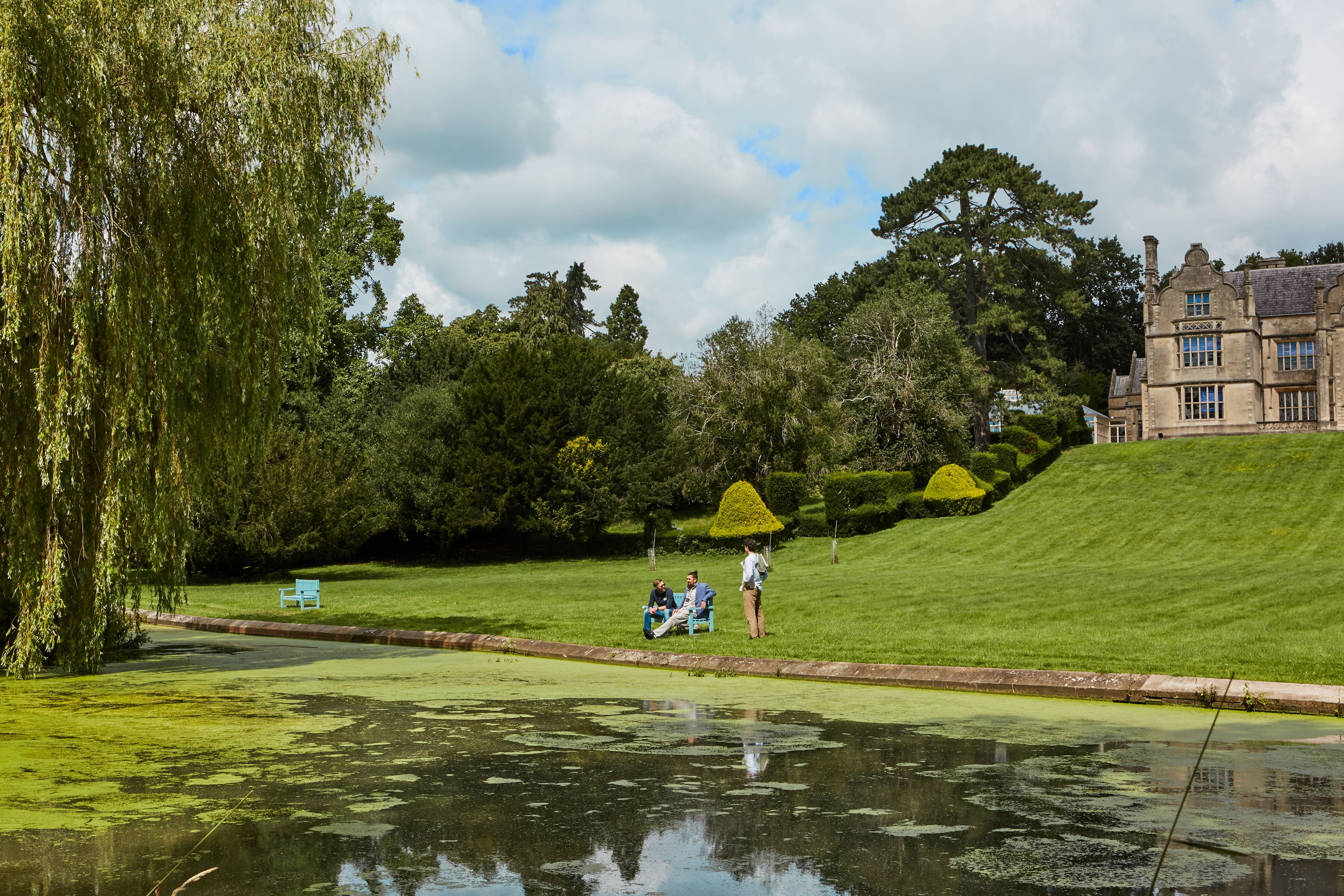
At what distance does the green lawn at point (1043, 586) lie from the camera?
15.6 metres

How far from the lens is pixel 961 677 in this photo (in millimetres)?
12164

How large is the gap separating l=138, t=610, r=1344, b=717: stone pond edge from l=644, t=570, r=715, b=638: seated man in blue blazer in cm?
220

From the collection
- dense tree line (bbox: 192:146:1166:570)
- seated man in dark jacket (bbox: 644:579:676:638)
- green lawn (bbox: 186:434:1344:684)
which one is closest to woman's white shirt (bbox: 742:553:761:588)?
green lawn (bbox: 186:434:1344:684)

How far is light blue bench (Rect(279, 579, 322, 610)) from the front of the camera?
2764 cm

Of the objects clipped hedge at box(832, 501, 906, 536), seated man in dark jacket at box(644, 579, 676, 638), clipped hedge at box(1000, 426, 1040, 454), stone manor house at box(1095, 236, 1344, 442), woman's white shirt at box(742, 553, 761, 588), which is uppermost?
stone manor house at box(1095, 236, 1344, 442)

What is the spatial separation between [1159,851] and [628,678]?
8.35 metres

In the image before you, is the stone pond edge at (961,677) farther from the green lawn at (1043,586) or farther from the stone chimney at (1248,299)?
the stone chimney at (1248,299)

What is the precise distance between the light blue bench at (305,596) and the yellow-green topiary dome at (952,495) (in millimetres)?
28004

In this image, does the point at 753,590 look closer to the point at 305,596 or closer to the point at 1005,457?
the point at 305,596

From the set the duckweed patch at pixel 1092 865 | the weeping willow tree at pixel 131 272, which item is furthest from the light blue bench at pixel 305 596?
the duckweed patch at pixel 1092 865

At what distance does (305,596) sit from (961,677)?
19636 millimetres

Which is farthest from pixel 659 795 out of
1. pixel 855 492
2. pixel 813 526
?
pixel 855 492

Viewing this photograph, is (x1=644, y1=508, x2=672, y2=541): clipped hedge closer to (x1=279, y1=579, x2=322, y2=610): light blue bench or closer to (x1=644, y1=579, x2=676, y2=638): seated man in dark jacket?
Answer: (x1=279, y1=579, x2=322, y2=610): light blue bench

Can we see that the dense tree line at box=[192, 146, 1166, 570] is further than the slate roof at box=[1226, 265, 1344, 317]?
No
